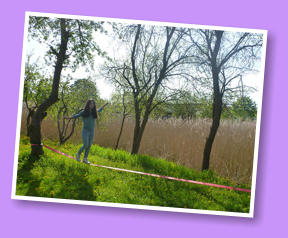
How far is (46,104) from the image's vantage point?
3.04 metres

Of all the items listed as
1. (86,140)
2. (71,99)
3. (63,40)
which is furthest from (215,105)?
(63,40)

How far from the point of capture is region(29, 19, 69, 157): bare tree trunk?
2.82 m

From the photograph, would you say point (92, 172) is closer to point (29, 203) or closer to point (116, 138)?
point (116, 138)

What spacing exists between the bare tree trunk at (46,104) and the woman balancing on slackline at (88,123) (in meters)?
0.59

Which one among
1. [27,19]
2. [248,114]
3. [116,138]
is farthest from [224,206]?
[27,19]

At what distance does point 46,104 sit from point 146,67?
203 cm

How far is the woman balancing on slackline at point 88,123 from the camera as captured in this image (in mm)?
2875

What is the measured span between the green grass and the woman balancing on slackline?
127 mm

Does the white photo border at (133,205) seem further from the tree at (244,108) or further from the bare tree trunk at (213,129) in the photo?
the bare tree trunk at (213,129)

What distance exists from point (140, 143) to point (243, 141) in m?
1.87

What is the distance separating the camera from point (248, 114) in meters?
2.71

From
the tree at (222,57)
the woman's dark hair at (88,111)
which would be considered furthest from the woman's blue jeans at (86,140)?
the tree at (222,57)

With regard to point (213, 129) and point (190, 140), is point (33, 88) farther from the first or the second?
point (213, 129)

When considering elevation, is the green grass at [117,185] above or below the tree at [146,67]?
below
